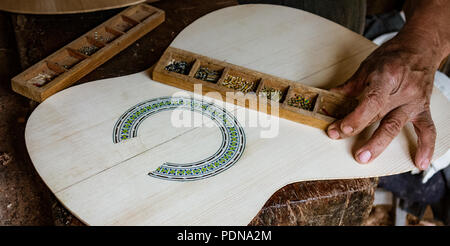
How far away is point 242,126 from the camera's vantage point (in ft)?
4.51

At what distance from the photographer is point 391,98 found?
1.42 m

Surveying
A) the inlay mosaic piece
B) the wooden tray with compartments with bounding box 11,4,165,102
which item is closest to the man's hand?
the inlay mosaic piece

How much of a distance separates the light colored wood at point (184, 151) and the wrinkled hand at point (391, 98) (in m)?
0.04

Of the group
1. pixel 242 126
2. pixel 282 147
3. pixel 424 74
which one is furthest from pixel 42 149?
pixel 424 74

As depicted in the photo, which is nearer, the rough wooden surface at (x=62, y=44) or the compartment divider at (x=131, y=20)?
the rough wooden surface at (x=62, y=44)

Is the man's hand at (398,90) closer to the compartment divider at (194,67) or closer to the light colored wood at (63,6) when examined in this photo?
the compartment divider at (194,67)

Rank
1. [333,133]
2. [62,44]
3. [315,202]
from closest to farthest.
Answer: [315,202] → [333,133] → [62,44]

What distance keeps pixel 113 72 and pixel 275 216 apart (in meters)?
0.81

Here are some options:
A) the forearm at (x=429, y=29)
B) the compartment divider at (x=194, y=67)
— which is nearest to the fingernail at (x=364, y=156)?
the forearm at (x=429, y=29)

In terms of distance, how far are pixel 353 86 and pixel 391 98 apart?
130mm

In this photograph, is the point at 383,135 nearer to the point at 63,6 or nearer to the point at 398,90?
the point at 398,90

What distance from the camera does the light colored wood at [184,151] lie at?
111 centimetres

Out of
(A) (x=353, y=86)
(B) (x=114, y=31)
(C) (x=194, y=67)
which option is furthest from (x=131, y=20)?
(A) (x=353, y=86)

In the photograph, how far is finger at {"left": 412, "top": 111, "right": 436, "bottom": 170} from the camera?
1.31 meters
